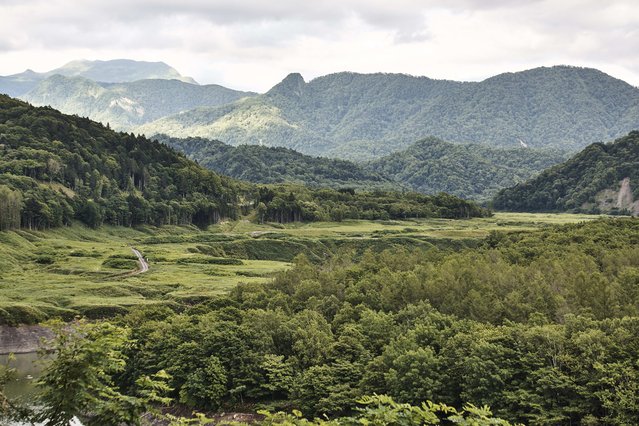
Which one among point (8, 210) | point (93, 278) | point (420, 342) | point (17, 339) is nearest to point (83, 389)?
point (420, 342)

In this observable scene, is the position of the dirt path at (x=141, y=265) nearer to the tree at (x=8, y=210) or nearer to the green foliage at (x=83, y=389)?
the tree at (x=8, y=210)

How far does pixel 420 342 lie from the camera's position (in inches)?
3120

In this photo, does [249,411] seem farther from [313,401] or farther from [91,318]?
[91,318]

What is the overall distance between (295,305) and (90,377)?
273ft

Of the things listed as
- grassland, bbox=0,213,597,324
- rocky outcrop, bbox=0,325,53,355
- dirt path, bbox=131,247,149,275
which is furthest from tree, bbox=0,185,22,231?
rocky outcrop, bbox=0,325,53,355

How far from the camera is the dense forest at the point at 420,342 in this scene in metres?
66.4

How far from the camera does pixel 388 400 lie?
29.8 meters

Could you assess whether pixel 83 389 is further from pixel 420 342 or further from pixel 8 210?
pixel 8 210

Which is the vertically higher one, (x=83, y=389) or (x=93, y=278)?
(x=83, y=389)

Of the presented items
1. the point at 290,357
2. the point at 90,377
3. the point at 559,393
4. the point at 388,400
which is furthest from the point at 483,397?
the point at 90,377

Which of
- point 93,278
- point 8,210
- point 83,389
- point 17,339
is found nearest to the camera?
point 83,389

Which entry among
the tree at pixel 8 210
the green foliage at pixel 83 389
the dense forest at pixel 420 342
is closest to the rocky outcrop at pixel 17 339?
the dense forest at pixel 420 342

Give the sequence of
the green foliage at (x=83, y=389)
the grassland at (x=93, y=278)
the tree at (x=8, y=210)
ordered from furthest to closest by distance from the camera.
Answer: the tree at (x=8, y=210)
the grassland at (x=93, y=278)
the green foliage at (x=83, y=389)

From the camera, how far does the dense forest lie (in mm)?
66375
